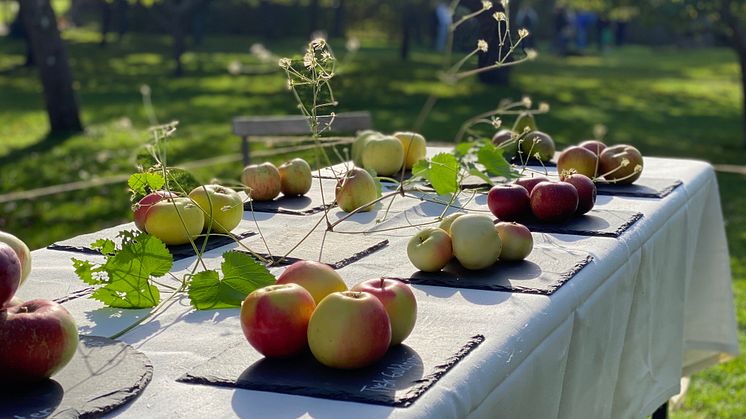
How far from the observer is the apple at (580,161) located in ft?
10.7

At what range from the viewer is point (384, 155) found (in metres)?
3.47

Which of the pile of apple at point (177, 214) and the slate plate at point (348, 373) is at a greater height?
the pile of apple at point (177, 214)

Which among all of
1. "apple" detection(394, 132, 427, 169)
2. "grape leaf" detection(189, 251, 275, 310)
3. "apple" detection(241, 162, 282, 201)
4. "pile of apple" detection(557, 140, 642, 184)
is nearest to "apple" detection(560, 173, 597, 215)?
"pile of apple" detection(557, 140, 642, 184)

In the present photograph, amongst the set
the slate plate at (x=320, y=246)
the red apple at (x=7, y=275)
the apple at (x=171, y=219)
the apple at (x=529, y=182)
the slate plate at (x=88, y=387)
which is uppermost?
the red apple at (x=7, y=275)

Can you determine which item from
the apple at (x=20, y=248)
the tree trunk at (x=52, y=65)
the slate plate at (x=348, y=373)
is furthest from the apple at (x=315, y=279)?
the tree trunk at (x=52, y=65)

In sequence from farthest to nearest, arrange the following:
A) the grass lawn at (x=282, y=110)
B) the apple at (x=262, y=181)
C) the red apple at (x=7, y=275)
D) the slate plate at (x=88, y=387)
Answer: the grass lawn at (x=282, y=110) < the apple at (x=262, y=181) < the red apple at (x=7, y=275) < the slate plate at (x=88, y=387)

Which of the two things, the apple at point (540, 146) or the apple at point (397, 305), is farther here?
the apple at point (540, 146)

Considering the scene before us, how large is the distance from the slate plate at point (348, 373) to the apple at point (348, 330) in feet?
0.09

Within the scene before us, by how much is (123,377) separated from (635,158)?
7.19ft

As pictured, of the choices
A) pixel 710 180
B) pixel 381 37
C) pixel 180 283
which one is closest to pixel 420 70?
pixel 381 37

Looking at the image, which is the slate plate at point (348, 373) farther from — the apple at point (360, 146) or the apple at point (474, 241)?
the apple at point (360, 146)

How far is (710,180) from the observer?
3789mm

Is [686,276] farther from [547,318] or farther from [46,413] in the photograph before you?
[46,413]

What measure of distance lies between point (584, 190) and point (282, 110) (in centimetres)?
1323
